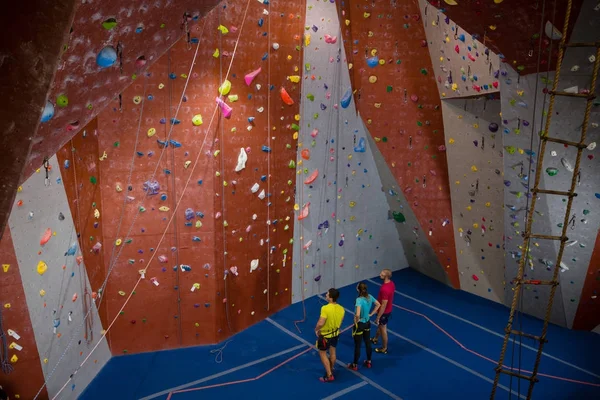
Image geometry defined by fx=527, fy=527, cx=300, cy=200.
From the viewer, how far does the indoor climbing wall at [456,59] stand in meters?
5.88

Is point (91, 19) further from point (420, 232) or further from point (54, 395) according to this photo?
point (420, 232)

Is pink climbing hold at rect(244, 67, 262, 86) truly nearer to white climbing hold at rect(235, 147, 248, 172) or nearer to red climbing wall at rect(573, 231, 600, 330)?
white climbing hold at rect(235, 147, 248, 172)

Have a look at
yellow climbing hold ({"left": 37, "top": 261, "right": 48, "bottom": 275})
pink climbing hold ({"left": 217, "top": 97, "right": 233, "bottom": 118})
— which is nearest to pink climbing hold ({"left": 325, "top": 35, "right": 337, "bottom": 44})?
pink climbing hold ({"left": 217, "top": 97, "right": 233, "bottom": 118})

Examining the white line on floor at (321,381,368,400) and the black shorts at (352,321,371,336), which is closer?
the white line on floor at (321,381,368,400)

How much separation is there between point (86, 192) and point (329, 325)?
9.36ft

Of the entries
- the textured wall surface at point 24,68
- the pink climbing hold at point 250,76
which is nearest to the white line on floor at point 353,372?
the pink climbing hold at point 250,76

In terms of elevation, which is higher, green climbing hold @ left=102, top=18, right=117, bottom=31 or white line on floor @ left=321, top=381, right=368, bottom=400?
green climbing hold @ left=102, top=18, right=117, bottom=31

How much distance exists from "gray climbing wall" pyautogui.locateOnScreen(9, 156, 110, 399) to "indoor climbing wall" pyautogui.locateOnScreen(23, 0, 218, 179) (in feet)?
6.74

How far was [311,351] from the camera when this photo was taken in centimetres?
636

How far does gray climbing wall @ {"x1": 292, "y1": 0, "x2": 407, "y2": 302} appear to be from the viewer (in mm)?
7020

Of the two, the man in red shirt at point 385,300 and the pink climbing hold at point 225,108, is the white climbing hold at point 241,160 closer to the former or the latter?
the pink climbing hold at point 225,108

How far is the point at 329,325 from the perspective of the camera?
5.46 meters

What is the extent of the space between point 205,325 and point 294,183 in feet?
7.23

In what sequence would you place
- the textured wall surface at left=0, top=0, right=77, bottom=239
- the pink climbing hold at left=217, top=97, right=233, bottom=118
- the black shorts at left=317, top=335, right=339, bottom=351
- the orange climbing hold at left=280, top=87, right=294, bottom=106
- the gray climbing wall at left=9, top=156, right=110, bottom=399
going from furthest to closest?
the orange climbing hold at left=280, top=87, right=294, bottom=106
the pink climbing hold at left=217, top=97, right=233, bottom=118
the black shorts at left=317, top=335, right=339, bottom=351
the gray climbing wall at left=9, top=156, right=110, bottom=399
the textured wall surface at left=0, top=0, right=77, bottom=239
